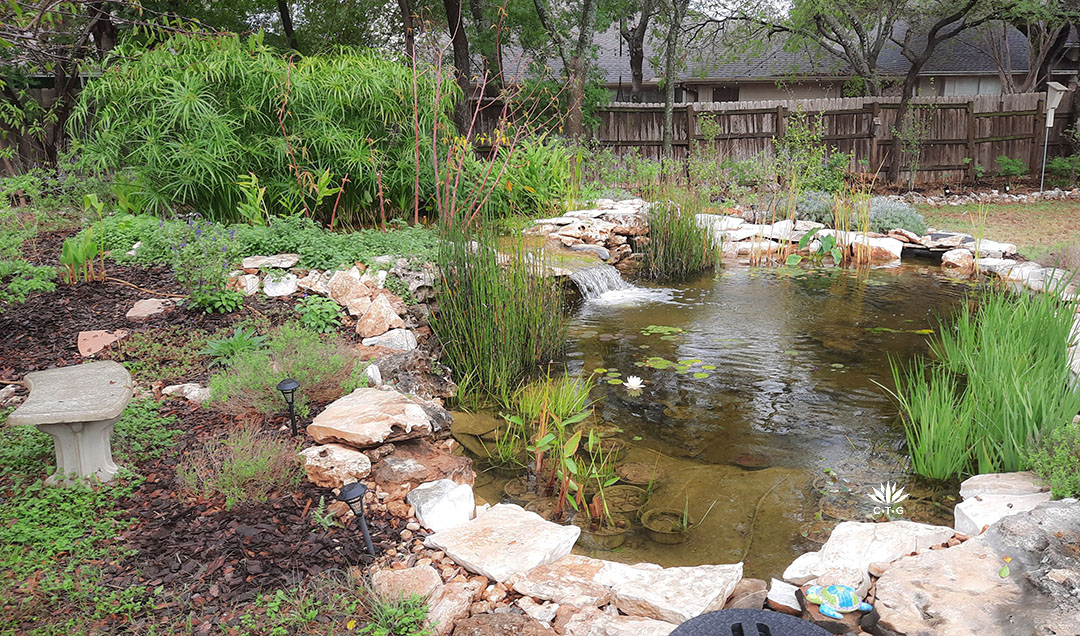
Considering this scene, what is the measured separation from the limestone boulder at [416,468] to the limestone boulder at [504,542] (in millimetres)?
299

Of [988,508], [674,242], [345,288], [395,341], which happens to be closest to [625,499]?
[988,508]

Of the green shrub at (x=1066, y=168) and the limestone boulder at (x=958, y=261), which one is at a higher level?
the green shrub at (x=1066, y=168)

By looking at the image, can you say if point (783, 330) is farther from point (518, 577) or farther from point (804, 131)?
point (804, 131)

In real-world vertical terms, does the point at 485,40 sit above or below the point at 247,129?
above

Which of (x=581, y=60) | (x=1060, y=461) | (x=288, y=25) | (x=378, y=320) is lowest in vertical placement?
(x=1060, y=461)

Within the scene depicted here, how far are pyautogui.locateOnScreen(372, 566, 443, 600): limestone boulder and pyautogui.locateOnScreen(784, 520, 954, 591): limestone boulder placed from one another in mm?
1126

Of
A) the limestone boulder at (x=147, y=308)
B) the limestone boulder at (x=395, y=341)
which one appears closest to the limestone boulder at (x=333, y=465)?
the limestone boulder at (x=395, y=341)

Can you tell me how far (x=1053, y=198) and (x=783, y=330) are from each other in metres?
9.60

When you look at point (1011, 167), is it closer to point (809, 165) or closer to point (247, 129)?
point (809, 165)

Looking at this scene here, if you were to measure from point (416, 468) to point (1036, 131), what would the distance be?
14.8 meters

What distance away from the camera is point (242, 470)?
8.48 feet

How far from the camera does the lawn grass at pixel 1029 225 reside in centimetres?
693

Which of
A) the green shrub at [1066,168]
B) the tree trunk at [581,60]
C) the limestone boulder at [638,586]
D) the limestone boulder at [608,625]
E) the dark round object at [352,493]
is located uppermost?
the tree trunk at [581,60]

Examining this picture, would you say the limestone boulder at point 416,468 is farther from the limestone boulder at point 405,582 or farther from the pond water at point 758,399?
the limestone boulder at point 405,582
